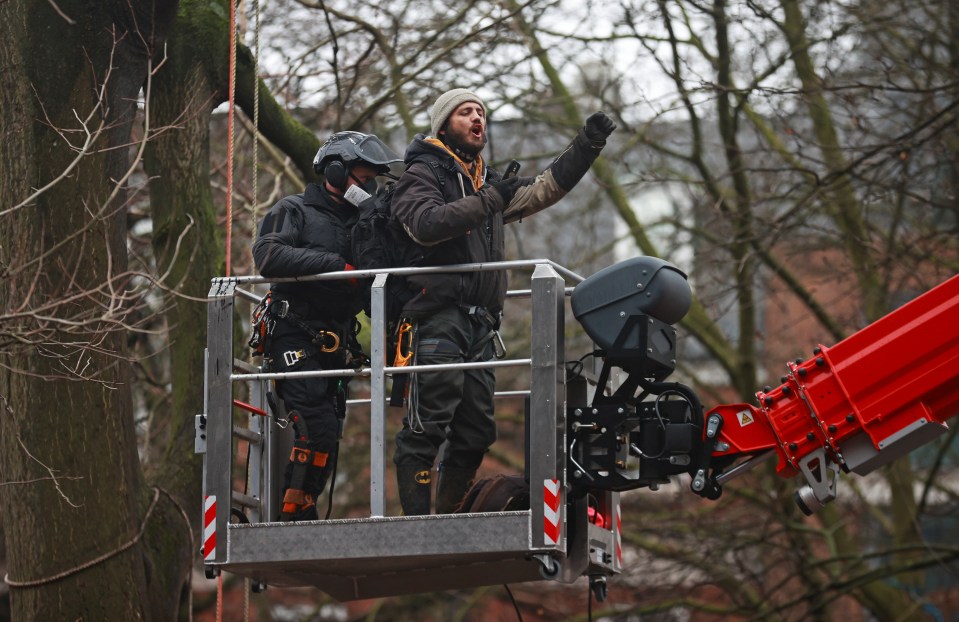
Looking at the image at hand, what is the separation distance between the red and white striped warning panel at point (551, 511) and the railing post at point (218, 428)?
5.22 feet

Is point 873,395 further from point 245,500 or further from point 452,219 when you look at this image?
point 245,500

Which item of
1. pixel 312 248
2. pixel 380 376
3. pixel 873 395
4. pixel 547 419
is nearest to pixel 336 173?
pixel 312 248

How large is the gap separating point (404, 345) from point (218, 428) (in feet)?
3.30

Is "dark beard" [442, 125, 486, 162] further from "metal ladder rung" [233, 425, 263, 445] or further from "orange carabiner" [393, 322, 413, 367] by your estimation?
"metal ladder rung" [233, 425, 263, 445]

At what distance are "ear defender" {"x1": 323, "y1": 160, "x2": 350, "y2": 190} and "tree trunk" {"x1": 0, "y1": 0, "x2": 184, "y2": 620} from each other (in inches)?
42.2

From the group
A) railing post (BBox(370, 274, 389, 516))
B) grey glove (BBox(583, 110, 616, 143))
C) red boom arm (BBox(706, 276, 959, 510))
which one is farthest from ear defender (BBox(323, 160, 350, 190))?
red boom arm (BBox(706, 276, 959, 510))

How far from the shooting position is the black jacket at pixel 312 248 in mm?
7594

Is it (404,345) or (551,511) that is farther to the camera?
(404,345)

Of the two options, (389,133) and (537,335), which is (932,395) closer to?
(537,335)

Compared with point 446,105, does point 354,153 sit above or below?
below

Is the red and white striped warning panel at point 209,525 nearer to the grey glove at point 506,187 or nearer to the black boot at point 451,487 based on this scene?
the black boot at point 451,487

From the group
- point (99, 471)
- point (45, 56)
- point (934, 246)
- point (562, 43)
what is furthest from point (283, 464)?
point (562, 43)

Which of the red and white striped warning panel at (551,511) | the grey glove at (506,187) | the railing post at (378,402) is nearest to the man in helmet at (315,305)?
the railing post at (378,402)

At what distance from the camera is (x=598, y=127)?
24.7 feet
